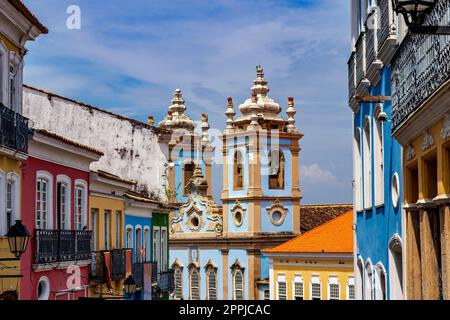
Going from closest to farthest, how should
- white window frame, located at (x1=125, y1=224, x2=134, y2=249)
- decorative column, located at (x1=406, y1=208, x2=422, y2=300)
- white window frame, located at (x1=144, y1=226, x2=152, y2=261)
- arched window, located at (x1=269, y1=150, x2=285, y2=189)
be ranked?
decorative column, located at (x1=406, y1=208, x2=422, y2=300) → white window frame, located at (x1=125, y1=224, x2=134, y2=249) → white window frame, located at (x1=144, y1=226, x2=152, y2=261) → arched window, located at (x1=269, y1=150, x2=285, y2=189)

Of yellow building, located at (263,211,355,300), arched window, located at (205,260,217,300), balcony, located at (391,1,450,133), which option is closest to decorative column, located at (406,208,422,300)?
balcony, located at (391,1,450,133)

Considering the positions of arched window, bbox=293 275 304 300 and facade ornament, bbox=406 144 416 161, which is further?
arched window, bbox=293 275 304 300

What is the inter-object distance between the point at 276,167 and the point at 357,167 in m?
34.7

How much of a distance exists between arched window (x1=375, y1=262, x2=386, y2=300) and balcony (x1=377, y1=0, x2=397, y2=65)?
10.5ft

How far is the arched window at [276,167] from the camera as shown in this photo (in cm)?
5228

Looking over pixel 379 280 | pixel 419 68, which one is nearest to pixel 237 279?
pixel 379 280

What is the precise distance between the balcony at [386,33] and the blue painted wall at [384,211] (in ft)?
0.91

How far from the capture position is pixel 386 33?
12555 mm

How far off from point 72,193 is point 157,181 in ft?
43.2

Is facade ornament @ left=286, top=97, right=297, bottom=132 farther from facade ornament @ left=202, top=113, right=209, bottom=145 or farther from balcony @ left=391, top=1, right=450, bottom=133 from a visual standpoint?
balcony @ left=391, top=1, right=450, bottom=133

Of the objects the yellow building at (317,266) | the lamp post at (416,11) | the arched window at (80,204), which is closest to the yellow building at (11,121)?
the arched window at (80,204)

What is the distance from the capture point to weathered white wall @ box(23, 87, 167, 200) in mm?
26016

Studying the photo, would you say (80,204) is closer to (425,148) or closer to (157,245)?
(157,245)

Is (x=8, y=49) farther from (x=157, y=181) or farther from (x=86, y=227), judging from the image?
(x=157, y=181)
